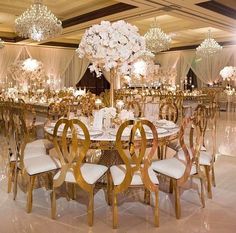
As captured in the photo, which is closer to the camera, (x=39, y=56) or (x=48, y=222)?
(x=48, y=222)

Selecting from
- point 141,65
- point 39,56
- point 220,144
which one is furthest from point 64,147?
point 39,56

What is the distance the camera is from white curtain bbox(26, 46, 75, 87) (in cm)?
1342

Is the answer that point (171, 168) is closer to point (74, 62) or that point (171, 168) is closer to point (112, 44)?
point (112, 44)

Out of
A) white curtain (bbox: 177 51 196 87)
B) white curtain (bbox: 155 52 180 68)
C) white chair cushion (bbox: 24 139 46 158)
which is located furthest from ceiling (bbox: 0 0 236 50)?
white curtain (bbox: 155 52 180 68)

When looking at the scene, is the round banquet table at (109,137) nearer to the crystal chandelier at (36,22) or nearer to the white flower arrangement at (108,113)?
the white flower arrangement at (108,113)

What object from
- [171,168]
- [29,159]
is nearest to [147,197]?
[171,168]

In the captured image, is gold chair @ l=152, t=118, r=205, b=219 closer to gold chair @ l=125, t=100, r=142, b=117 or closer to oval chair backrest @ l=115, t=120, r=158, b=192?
oval chair backrest @ l=115, t=120, r=158, b=192

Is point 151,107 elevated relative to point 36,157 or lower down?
elevated

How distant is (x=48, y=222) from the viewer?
2889 mm

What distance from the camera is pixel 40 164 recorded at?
3145mm

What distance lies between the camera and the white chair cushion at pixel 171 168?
3.02 meters

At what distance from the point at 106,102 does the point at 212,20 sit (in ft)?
14.6

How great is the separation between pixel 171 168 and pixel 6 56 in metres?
11.2

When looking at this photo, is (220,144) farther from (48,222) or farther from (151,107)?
(48,222)
